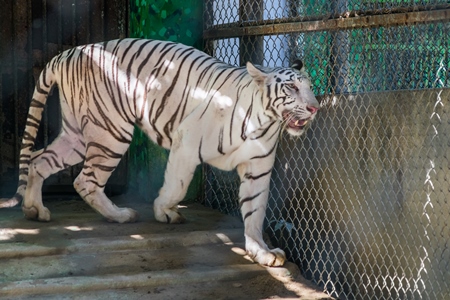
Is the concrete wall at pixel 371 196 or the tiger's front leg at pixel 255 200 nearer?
the concrete wall at pixel 371 196

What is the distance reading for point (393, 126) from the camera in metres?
5.17

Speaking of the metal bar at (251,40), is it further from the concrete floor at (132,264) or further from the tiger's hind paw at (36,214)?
the tiger's hind paw at (36,214)

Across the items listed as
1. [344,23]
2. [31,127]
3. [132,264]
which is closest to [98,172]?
[31,127]

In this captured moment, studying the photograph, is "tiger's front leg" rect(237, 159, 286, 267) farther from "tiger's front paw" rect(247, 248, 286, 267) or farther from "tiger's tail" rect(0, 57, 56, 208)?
"tiger's tail" rect(0, 57, 56, 208)

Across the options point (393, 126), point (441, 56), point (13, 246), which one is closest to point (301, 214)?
point (393, 126)

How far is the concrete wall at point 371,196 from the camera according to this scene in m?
4.90

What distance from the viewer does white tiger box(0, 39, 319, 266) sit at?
17.5ft

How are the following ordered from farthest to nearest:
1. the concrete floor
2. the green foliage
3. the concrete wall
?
the green foliage → the concrete wall → the concrete floor

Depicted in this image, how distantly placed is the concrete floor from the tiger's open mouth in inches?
39.1

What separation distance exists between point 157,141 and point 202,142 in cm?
57

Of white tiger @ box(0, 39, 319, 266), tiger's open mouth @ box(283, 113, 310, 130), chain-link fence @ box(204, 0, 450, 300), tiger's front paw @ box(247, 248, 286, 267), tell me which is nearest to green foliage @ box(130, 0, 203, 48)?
chain-link fence @ box(204, 0, 450, 300)

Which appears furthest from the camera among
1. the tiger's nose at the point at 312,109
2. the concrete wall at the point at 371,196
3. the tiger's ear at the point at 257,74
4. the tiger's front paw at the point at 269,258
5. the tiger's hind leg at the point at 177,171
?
the tiger's hind leg at the point at 177,171

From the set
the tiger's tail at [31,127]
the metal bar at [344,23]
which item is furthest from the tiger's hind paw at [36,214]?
the metal bar at [344,23]

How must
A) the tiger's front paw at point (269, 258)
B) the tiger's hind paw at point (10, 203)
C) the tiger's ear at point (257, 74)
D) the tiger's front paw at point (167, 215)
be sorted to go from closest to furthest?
the tiger's ear at point (257, 74), the tiger's front paw at point (269, 258), the tiger's front paw at point (167, 215), the tiger's hind paw at point (10, 203)
